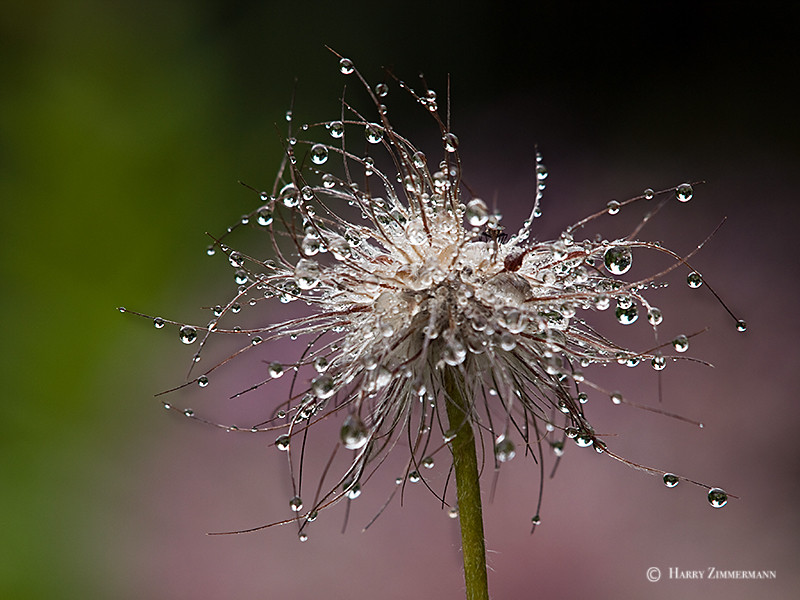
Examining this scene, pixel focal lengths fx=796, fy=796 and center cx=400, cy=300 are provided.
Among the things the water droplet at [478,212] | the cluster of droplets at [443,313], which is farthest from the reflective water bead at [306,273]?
the water droplet at [478,212]

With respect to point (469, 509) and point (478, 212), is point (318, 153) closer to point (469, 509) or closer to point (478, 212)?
point (478, 212)

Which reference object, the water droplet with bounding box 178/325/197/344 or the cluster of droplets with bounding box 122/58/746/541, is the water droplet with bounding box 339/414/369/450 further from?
the water droplet with bounding box 178/325/197/344

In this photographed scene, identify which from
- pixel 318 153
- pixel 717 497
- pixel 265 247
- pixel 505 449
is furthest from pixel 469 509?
pixel 265 247

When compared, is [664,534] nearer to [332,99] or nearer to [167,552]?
[167,552]

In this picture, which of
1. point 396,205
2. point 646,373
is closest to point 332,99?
point 646,373

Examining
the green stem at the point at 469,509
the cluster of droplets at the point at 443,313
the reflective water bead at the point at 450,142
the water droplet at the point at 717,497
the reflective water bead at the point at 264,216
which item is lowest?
the green stem at the point at 469,509

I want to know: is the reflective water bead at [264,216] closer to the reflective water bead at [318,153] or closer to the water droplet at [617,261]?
the reflective water bead at [318,153]
